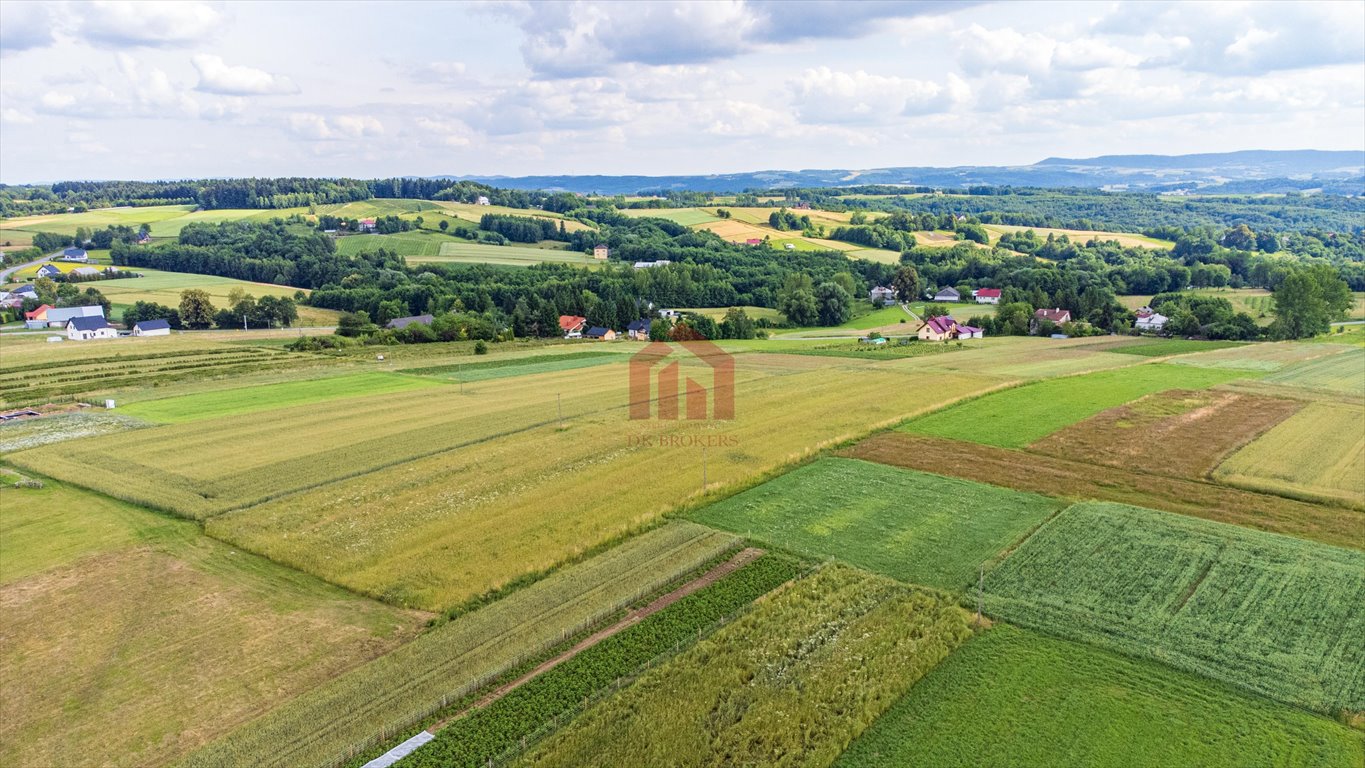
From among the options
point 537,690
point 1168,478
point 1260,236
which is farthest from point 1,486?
point 1260,236

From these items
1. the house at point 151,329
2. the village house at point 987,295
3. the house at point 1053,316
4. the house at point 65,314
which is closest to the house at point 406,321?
the house at point 151,329

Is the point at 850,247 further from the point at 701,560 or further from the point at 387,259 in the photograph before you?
the point at 701,560

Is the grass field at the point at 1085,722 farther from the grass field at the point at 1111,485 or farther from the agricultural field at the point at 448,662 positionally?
the grass field at the point at 1111,485

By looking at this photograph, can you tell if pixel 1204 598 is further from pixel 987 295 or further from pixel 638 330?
pixel 987 295

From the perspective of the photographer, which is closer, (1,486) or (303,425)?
(1,486)

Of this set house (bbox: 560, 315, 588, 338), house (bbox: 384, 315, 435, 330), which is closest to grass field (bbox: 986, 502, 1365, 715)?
house (bbox: 560, 315, 588, 338)
